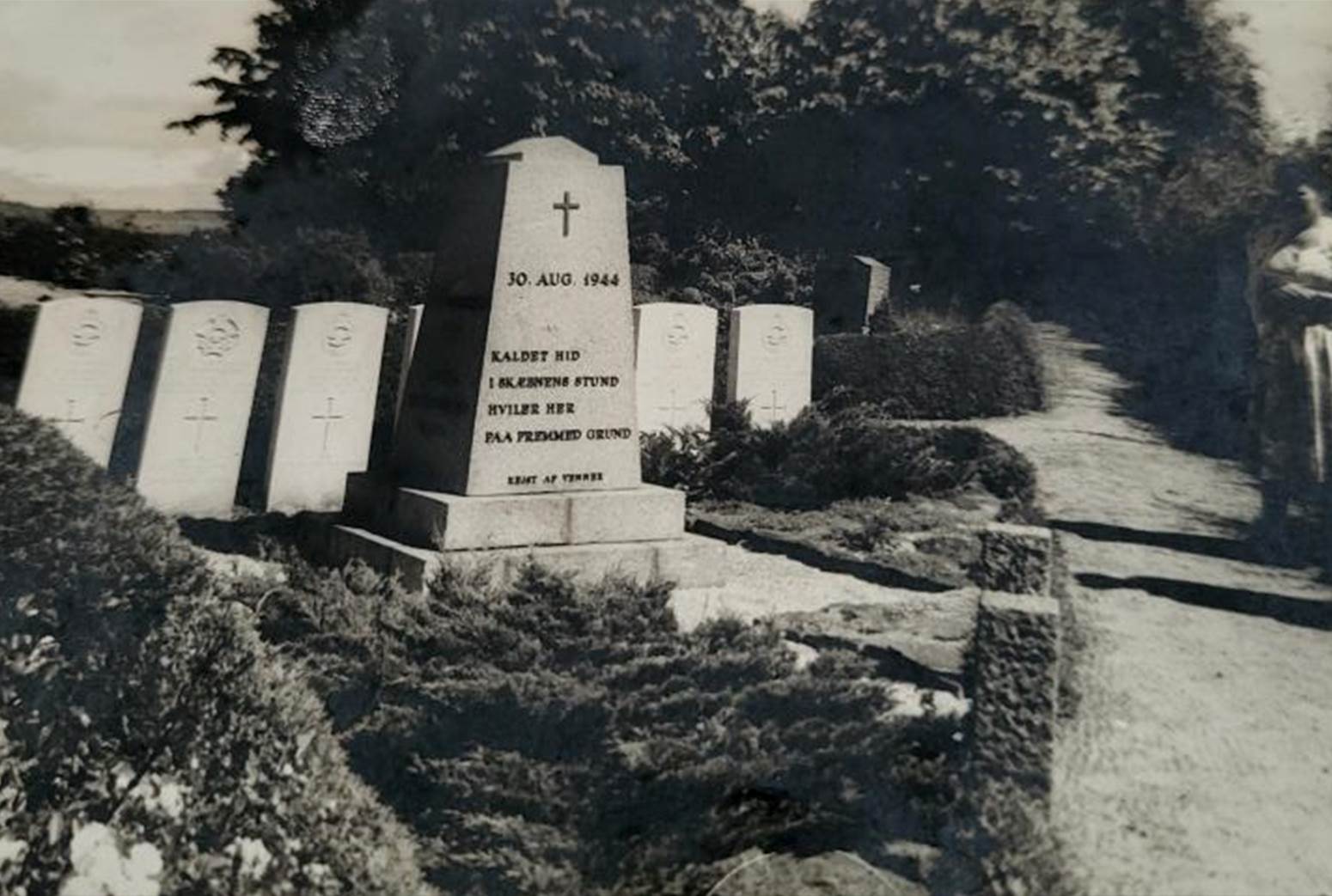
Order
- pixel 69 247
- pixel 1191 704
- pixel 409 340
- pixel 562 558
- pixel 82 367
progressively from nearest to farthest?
1. pixel 1191 704
2. pixel 562 558
3. pixel 69 247
4. pixel 82 367
5. pixel 409 340

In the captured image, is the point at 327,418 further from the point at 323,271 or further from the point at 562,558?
the point at 323,271

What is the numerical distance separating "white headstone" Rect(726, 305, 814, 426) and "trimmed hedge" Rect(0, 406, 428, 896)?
7180mm

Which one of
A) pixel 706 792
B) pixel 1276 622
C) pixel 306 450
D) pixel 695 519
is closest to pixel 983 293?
pixel 695 519

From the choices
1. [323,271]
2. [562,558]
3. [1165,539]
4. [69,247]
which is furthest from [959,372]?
[69,247]

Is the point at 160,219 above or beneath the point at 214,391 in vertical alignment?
above

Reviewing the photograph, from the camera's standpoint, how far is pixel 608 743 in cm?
341

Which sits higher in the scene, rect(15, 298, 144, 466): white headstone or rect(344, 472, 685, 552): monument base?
rect(15, 298, 144, 466): white headstone

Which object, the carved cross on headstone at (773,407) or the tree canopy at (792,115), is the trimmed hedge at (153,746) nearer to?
the tree canopy at (792,115)

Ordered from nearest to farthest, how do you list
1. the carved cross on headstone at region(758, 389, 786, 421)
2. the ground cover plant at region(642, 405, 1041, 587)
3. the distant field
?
the distant field < the ground cover plant at region(642, 405, 1041, 587) < the carved cross on headstone at region(758, 389, 786, 421)

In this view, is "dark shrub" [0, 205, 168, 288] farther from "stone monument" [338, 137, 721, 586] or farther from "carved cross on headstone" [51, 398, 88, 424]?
"stone monument" [338, 137, 721, 586]

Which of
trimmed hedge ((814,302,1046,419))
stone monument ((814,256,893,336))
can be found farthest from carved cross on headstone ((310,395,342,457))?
stone monument ((814,256,893,336))

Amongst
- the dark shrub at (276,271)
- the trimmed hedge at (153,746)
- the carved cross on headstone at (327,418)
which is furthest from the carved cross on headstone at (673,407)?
the trimmed hedge at (153,746)

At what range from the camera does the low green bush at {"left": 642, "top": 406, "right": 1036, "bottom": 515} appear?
28.6 ft

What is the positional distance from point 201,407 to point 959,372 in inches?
331
